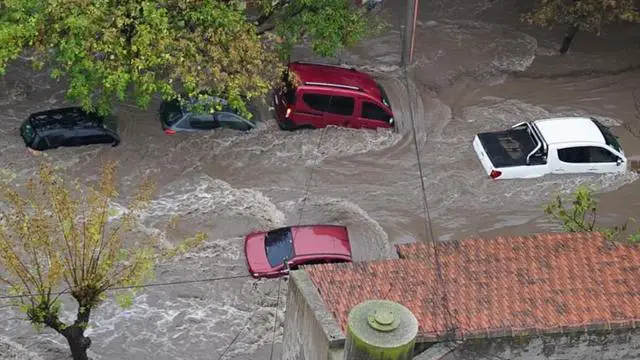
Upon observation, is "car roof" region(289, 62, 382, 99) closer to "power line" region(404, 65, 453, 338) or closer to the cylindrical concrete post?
"power line" region(404, 65, 453, 338)

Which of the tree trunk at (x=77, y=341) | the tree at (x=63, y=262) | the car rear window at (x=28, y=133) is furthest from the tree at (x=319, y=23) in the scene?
the tree trunk at (x=77, y=341)

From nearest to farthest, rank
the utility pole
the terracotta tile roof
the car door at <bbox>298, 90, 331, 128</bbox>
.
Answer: the terracotta tile roof < the car door at <bbox>298, 90, 331, 128</bbox> < the utility pole

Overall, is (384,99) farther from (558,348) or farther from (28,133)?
(558,348)

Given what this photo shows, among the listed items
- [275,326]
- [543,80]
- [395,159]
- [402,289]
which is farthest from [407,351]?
[543,80]

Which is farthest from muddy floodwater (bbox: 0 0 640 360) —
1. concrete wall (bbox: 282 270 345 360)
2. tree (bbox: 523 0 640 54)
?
concrete wall (bbox: 282 270 345 360)

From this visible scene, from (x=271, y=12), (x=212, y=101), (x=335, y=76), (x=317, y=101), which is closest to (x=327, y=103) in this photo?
(x=317, y=101)

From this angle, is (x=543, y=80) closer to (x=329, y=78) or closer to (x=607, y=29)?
(x=607, y=29)
